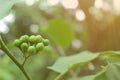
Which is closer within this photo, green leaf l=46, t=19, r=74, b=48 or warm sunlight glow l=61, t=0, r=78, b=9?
green leaf l=46, t=19, r=74, b=48

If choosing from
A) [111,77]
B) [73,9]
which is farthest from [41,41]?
[73,9]

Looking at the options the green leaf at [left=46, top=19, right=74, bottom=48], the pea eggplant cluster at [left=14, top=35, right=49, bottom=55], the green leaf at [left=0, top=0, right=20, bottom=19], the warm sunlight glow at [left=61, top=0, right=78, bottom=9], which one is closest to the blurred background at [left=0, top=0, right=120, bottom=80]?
the warm sunlight glow at [left=61, top=0, right=78, bottom=9]

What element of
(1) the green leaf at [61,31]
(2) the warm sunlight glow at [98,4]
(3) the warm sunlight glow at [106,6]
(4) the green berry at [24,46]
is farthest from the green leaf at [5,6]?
A: (3) the warm sunlight glow at [106,6]

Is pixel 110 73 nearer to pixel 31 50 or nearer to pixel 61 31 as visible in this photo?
pixel 31 50

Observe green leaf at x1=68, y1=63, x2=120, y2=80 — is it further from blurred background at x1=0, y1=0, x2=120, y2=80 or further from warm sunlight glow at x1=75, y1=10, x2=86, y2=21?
warm sunlight glow at x1=75, y1=10, x2=86, y2=21

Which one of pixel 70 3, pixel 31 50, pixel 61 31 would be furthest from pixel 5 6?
pixel 70 3
